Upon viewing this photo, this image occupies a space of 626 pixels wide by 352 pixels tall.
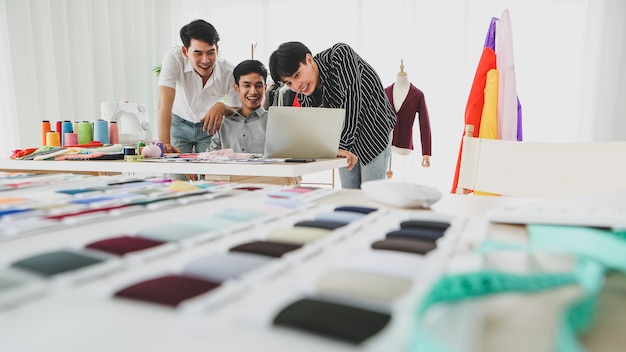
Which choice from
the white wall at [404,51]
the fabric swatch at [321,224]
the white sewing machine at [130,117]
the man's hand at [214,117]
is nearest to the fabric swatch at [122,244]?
the fabric swatch at [321,224]

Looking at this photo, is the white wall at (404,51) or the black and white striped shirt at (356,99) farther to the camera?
the white wall at (404,51)

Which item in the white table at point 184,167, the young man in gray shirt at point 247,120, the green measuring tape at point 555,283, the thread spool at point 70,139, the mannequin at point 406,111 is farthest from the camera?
the mannequin at point 406,111

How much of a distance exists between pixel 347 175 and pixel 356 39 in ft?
6.80

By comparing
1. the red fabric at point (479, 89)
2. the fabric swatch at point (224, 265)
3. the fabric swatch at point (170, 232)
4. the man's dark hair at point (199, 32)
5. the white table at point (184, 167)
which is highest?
the man's dark hair at point (199, 32)

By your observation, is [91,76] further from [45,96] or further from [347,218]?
[347,218]

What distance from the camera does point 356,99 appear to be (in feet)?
6.01

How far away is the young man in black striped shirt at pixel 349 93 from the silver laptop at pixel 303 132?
171 millimetres

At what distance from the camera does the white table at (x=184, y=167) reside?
3.87 feet

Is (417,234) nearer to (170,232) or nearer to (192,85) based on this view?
(170,232)

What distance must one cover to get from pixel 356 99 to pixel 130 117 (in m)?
1.49

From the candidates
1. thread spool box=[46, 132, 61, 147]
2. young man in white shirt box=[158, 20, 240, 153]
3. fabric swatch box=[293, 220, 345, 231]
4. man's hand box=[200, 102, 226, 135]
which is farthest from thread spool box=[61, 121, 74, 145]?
fabric swatch box=[293, 220, 345, 231]

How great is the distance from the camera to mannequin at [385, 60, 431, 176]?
8.98 ft

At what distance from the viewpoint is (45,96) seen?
3281mm

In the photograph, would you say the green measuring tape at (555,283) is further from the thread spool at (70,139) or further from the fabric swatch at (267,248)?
the thread spool at (70,139)
